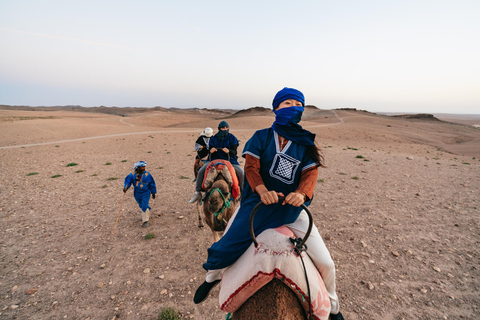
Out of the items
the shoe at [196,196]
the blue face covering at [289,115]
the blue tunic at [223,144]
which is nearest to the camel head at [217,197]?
the shoe at [196,196]

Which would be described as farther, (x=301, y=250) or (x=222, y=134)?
(x=222, y=134)

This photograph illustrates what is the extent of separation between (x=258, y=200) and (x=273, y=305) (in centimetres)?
109

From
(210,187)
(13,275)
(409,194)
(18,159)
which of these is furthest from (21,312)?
(18,159)

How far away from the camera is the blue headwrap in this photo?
2.66m

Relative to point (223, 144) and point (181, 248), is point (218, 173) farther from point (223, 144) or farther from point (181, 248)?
point (181, 248)

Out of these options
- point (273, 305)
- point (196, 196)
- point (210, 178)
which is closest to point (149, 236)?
point (196, 196)

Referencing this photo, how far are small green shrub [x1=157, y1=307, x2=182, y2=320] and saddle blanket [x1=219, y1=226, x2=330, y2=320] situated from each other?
252 centimetres

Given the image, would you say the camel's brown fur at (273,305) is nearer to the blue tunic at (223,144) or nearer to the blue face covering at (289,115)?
the blue face covering at (289,115)

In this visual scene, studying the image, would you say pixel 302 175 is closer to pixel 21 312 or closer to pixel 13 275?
pixel 21 312

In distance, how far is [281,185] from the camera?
2.72 metres

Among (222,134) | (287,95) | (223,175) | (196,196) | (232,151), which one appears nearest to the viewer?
(287,95)

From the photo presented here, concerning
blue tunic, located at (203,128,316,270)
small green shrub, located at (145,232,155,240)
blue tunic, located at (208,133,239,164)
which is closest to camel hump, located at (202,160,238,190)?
blue tunic, located at (208,133,239,164)

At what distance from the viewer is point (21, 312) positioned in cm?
421

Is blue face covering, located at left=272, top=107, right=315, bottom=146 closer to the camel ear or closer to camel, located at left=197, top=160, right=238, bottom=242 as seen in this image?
camel, located at left=197, top=160, right=238, bottom=242
